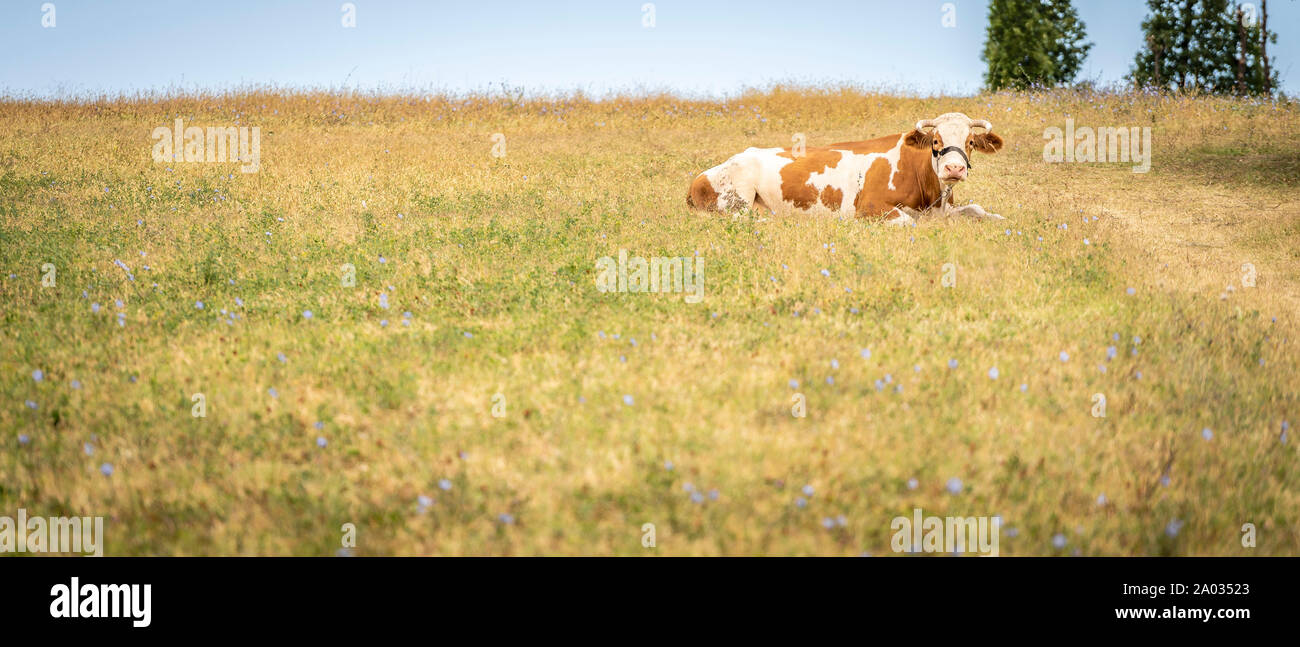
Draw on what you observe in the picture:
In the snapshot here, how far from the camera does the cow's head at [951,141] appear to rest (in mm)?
11312

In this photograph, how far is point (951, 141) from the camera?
38.8 feet

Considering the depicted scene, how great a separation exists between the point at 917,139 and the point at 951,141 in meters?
0.60

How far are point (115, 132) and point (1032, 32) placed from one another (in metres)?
39.3

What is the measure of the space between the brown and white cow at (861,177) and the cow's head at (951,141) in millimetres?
14

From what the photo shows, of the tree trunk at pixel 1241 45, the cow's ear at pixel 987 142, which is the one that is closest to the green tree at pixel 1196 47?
the tree trunk at pixel 1241 45

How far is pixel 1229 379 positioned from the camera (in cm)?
660

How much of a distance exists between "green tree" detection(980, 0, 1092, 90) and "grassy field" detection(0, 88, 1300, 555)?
1221 inches

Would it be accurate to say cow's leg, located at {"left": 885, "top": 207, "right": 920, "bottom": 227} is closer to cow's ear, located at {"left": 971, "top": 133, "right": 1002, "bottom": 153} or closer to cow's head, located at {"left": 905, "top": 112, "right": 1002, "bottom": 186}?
cow's head, located at {"left": 905, "top": 112, "right": 1002, "bottom": 186}

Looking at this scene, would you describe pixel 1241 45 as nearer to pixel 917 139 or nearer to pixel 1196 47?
pixel 1196 47

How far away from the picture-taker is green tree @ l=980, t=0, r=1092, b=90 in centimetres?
4122
